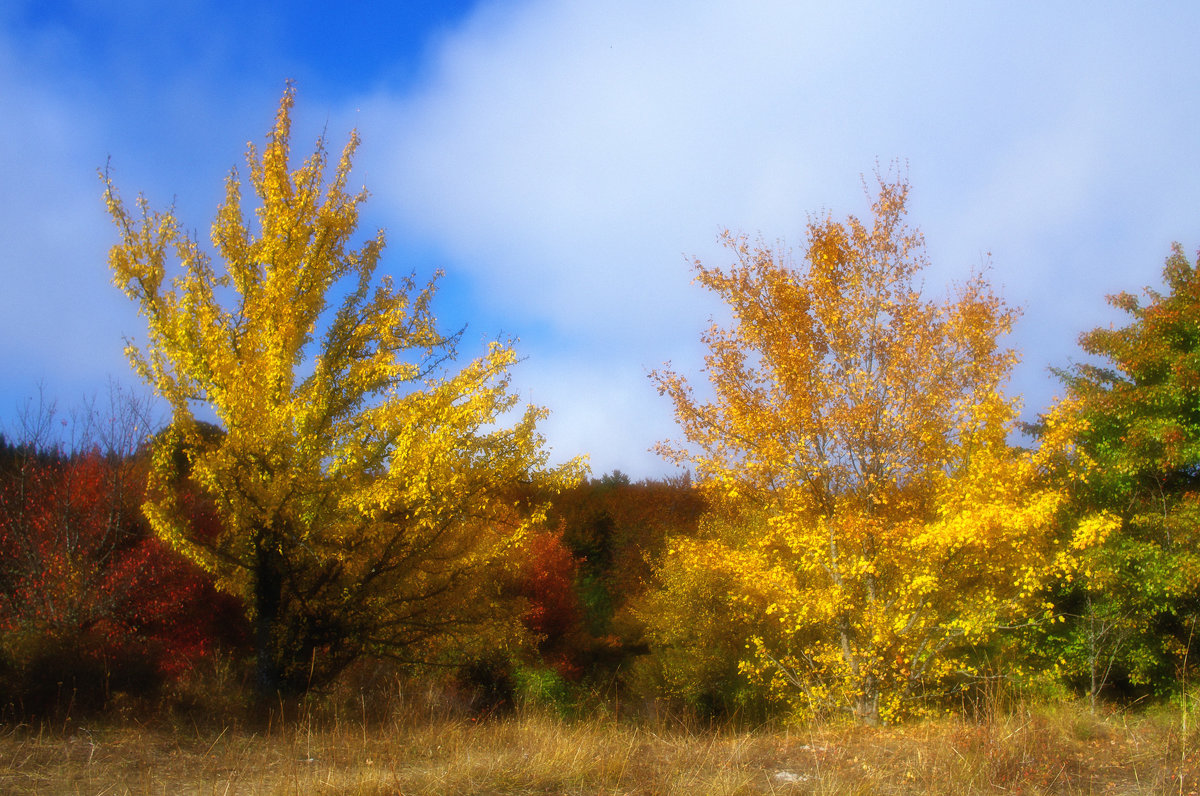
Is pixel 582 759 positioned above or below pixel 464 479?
below

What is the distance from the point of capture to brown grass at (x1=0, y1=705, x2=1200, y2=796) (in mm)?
5434

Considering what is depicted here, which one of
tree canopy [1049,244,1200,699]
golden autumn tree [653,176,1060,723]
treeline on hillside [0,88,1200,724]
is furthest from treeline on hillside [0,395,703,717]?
tree canopy [1049,244,1200,699]

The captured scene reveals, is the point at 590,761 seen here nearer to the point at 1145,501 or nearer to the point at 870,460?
the point at 870,460

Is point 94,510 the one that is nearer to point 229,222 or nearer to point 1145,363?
point 229,222

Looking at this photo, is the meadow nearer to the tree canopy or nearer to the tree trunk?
the tree trunk

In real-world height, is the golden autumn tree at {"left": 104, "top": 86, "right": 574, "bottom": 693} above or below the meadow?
above

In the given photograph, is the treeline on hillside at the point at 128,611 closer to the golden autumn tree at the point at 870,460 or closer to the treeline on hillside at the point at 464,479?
the treeline on hillside at the point at 464,479

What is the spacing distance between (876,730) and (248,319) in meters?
10.2

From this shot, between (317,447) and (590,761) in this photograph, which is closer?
(590,761)

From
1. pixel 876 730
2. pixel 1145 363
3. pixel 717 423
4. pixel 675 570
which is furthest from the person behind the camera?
pixel 675 570

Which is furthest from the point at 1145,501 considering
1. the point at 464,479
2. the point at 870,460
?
the point at 464,479

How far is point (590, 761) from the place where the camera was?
5.94 meters

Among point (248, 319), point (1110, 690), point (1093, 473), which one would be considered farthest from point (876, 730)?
point (1110, 690)

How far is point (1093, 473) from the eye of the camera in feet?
61.1
